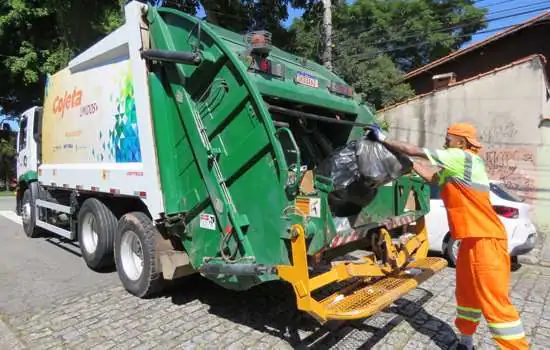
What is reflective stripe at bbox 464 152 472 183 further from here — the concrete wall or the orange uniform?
the concrete wall

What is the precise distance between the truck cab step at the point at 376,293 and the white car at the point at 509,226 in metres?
2.19

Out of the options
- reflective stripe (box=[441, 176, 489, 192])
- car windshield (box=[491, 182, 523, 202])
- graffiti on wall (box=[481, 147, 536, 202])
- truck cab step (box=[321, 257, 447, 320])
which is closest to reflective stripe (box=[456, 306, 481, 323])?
truck cab step (box=[321, 257, 447, 320])

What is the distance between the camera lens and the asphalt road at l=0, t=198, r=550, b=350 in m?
3.80

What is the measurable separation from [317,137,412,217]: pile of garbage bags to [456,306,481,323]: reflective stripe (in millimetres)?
1153

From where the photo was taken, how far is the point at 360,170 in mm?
3785

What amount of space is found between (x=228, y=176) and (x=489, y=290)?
83.4 inches

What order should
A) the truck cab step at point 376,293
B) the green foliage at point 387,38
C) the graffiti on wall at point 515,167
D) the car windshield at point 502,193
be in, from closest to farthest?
the truck cab step at point 376,293 → the car windshield at point 502,193 → the graffiti on wall at point 515,167 → the green foliage at point 387,38

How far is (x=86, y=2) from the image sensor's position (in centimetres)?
1416

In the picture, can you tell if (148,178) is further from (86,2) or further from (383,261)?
(86,2)

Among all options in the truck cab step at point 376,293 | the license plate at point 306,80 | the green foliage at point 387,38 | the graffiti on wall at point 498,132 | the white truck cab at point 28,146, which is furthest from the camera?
the green foliage at point 387,38

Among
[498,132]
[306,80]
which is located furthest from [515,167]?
[306,80]

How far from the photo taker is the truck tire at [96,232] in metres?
5.46

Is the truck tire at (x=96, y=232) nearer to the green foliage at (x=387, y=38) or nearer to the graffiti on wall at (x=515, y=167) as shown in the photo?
the graffiti on wall at (x=515, y=167)

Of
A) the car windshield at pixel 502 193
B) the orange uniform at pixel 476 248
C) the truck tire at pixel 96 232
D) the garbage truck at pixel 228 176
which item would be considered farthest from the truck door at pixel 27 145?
the car windshield at pixel 502 193
